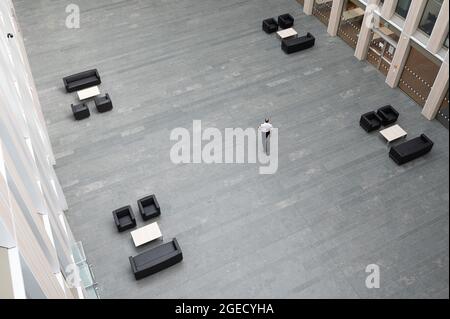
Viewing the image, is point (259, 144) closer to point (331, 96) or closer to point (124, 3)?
point (331, 96)

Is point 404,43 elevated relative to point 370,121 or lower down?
elevated

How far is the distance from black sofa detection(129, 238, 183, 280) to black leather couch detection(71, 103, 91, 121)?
6.97 metres

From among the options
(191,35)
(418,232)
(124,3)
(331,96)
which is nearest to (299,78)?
(331,96)

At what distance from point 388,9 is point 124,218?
12732 millimetres

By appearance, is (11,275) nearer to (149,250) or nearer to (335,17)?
(149,250)

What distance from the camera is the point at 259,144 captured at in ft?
52.7

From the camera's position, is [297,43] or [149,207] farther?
[297,43]

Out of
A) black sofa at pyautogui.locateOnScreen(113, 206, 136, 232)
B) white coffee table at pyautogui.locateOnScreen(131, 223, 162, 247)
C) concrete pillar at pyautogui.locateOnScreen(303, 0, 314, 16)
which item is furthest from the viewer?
concrete pillar at pyautogui.locateOnScreen(303, 0, 314, 16)

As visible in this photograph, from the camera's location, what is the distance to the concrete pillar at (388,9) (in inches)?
655

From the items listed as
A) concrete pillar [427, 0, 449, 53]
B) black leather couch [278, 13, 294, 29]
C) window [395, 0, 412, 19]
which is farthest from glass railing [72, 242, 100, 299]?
window [395, 0, 412, 19]

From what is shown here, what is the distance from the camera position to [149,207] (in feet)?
46.6

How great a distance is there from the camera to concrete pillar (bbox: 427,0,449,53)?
14.5 meters

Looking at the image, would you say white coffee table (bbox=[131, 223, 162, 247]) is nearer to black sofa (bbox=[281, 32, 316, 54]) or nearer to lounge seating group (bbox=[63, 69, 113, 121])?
lounge seating group (bbox=[63, 69, 113, 121])

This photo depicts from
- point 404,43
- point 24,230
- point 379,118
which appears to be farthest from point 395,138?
point 24,230
